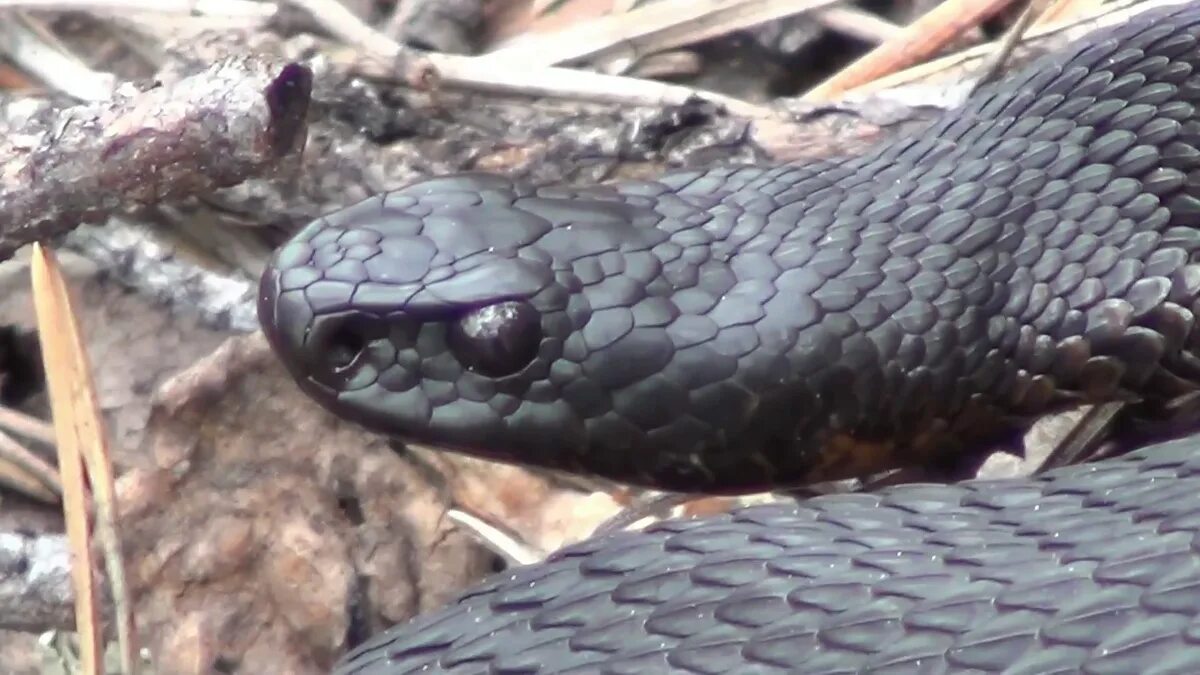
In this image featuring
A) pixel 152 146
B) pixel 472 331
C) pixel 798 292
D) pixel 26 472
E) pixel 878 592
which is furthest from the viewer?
pixel 26 472

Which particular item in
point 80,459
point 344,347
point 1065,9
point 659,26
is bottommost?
point 80,459

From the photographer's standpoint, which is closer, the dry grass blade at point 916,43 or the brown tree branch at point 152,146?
the brown tree branch at point 152,146

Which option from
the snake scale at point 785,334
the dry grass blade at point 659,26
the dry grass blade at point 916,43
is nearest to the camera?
the snake scale at point 785,334

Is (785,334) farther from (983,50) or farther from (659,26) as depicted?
(659,26)

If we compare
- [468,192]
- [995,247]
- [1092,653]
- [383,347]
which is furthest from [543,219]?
[1092,653]

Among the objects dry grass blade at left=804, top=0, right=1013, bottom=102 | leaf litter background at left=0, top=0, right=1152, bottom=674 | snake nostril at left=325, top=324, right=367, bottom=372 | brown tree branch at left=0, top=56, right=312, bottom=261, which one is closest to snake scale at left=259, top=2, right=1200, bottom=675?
snake nostril at left=325, top=324, right=367, bottom=372

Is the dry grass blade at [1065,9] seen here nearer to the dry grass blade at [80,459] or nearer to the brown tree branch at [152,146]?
the brown tree branch at [152,146]

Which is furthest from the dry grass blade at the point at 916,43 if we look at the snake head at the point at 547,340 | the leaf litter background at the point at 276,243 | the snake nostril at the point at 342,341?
the snake nostril at the point at 342,341

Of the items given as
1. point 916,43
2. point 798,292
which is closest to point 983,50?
point 916,43
